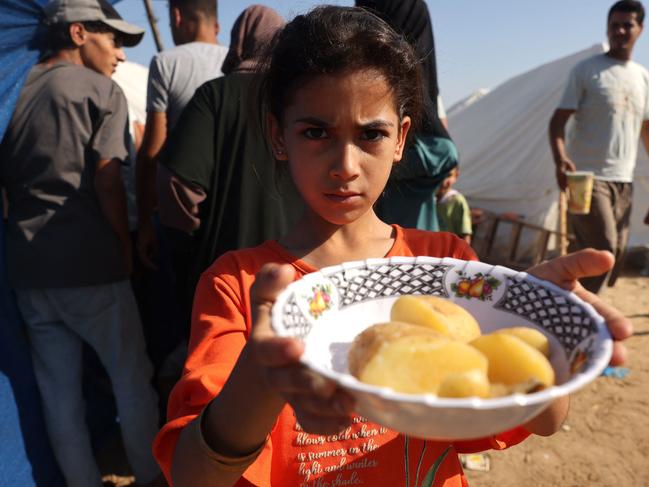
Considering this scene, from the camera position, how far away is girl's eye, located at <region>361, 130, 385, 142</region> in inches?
46.9

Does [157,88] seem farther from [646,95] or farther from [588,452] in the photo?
[646,95]

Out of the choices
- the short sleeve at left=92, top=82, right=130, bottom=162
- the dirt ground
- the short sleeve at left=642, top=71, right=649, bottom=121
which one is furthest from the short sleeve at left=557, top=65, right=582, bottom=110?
the short sleeve at left=92, top=82, right=130, bottom=162

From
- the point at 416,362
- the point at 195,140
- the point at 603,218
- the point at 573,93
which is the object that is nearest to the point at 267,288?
the point at 416,362

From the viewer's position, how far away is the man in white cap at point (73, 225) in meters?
2.26

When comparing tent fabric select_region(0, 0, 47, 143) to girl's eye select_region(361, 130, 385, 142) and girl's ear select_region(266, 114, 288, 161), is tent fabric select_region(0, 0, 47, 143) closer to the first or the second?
girl's ear select_region(266, 114, 288, 161)

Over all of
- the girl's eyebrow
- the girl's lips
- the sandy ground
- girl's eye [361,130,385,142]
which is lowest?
the sandy ground

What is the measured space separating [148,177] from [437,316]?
2.35m

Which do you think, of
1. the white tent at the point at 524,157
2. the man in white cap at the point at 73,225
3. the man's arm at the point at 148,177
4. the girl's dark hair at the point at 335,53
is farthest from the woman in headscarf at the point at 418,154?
the white tent at the point at 524,157

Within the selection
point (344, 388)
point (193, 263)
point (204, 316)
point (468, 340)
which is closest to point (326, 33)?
point (204, 316)

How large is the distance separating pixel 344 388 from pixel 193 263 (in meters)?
1.96

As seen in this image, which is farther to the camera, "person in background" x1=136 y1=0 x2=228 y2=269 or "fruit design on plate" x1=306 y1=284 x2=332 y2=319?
"person in background" x1=136 y1=0 x2=228 y2=269

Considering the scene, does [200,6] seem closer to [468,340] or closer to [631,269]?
[468,340]

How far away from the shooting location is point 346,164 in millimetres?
1136

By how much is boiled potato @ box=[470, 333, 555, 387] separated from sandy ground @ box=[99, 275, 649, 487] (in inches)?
99.3
